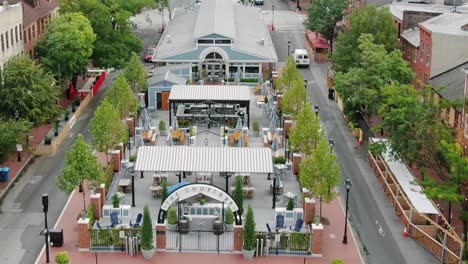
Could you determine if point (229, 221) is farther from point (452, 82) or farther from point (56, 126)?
point (452, 82)

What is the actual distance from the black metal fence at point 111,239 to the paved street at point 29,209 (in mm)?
3443

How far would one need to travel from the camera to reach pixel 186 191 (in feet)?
149

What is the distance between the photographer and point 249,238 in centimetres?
4366

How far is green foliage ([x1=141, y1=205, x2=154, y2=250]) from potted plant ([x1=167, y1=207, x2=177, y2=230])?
2805 mm

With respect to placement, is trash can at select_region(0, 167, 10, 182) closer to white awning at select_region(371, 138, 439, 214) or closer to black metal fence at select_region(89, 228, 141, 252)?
black metal fence at select_region(89, 228, 141, 252)

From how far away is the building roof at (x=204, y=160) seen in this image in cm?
4994

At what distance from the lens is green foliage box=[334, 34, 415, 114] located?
6316cm

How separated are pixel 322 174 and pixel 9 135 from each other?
2116cm

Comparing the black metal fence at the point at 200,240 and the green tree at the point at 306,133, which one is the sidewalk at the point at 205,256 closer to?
the black metal fence at the point at 200,240

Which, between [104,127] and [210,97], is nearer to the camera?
[104,127]

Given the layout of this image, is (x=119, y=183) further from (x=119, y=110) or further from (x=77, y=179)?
(x=119, y=110)

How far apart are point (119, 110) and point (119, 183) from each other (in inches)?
470

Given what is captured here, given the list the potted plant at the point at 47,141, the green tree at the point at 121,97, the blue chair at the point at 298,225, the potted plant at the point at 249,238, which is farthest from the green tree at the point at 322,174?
the potted plant at the point at 47,141

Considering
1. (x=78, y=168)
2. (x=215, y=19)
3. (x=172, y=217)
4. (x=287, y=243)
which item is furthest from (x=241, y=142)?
(x=215, y=19)
